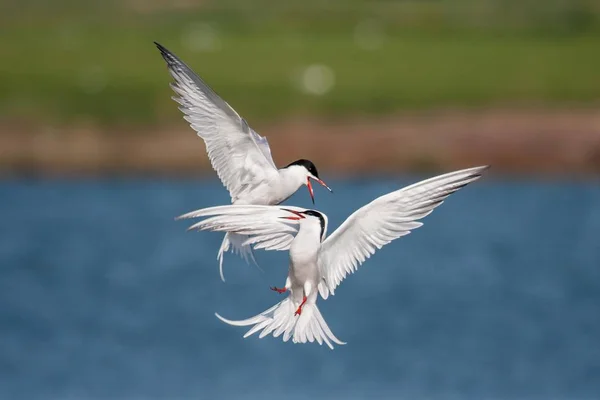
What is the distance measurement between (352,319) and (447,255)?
115 inches

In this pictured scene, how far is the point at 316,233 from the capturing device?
741 cm

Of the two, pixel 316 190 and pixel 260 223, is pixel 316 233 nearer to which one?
pixel 260 223

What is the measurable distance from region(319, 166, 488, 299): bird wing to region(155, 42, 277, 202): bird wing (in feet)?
2.32

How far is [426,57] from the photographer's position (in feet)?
79.7

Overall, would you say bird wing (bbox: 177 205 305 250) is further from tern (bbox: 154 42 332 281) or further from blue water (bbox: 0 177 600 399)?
blue water (bbox: 0 177 600 399)

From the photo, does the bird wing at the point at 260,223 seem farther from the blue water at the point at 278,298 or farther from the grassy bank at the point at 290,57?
the grassy bank at the point at 290,57

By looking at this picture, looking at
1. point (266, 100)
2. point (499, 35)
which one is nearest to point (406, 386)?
point (266, 100)

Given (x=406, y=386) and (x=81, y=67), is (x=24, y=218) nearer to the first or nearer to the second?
(x=81, y=67)

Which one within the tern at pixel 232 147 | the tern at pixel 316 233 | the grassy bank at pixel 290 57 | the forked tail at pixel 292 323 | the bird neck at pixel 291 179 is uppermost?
the grassy bank at pixel 290 57

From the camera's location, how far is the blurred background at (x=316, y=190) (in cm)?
1406

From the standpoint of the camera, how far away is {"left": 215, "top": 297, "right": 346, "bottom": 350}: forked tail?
7594 mm

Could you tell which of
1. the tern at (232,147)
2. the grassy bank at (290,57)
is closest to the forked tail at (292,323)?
the tern at (232,147)

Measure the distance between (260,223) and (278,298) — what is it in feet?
31.6

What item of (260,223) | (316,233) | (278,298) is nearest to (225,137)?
(260,223)
